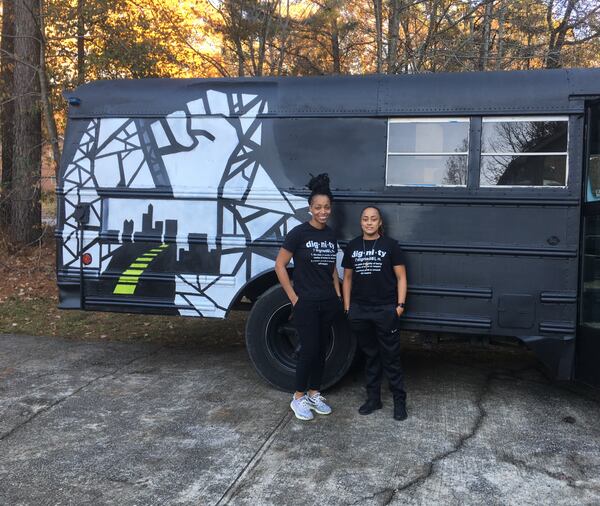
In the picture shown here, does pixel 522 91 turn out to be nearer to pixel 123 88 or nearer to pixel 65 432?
pixel 123 88

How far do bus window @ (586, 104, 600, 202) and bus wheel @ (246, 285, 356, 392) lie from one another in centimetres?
206

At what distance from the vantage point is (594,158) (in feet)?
13.5

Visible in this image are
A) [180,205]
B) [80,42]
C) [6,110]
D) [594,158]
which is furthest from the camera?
[6,110]

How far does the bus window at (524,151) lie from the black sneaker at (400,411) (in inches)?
68.6

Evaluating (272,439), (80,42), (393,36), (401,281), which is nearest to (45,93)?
(80,42)

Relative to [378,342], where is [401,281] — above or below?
above

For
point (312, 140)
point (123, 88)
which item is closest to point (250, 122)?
point (312, 140)

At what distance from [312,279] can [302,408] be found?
3.12 ft

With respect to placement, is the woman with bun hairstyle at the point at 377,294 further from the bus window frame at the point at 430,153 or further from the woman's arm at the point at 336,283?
the bus window frame at the point at 430,153

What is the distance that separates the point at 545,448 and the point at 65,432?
3.24 metres

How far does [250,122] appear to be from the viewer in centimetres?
474

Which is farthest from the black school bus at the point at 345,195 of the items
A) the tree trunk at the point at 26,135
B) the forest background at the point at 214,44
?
the tree trunk at the point at 26,135

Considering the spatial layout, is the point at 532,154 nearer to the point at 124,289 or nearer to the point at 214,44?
the point at 124,289

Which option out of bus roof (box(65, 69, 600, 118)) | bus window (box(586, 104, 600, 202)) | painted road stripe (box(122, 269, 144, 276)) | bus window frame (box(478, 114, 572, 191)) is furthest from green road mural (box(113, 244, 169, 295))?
bus window (box(586, 104, 600, 202))
